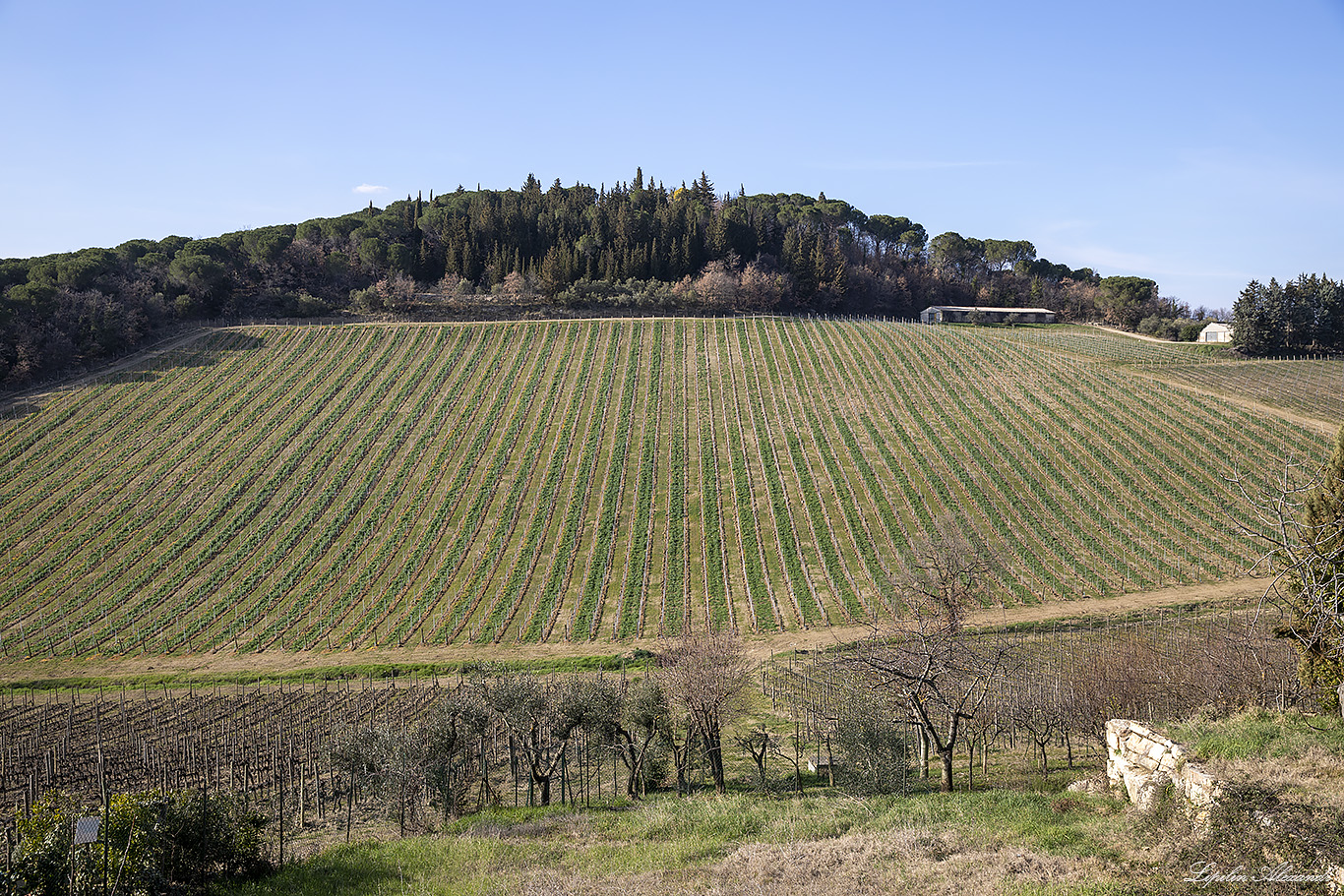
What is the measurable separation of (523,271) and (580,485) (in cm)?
6532

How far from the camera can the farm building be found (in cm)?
11912

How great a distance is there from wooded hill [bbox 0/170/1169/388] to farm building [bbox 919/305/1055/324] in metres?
5.15

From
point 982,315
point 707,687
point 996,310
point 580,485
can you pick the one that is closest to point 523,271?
point 580,485

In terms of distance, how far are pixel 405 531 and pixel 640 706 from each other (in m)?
31.5

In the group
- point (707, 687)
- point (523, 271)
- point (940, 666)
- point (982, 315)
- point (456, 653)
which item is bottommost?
point (456, 653)

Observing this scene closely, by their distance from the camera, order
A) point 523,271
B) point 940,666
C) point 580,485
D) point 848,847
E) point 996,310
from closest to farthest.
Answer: point 848,847 → point 940,666 → point 580,485 → point 523,271 → point 996,310

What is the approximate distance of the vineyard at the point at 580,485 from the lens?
43375 millimetres

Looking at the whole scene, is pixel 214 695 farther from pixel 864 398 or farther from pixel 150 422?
pixel 864 398

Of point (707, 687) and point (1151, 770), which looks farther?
point (707, 687)

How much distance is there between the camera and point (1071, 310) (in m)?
128

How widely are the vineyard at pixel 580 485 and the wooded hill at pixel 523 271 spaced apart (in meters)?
10.7

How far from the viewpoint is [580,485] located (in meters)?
56.0

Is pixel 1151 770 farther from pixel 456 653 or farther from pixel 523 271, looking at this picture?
pixel 523 271

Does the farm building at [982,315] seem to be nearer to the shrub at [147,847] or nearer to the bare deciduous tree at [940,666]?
the bare deciduous tree at [940,666]
